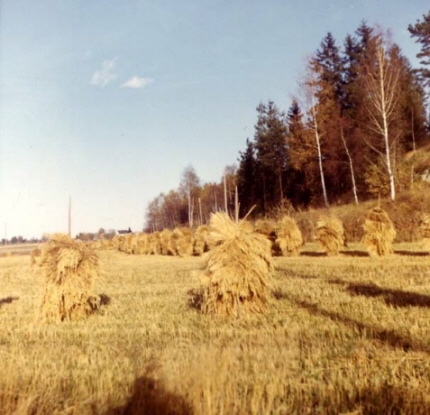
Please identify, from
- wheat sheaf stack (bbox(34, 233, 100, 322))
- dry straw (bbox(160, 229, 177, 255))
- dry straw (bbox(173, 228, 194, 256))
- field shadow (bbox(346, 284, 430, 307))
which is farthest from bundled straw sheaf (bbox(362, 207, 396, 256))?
dry straw (bbox(160, 229, 177, 255))

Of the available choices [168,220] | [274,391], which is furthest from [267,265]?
[168,220]

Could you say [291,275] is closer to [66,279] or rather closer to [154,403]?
[66,279]

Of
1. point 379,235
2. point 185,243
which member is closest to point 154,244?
point 185,243

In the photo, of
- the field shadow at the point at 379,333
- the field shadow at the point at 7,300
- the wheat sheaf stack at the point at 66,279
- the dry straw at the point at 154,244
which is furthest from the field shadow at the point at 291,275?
the dry straw at the point at 154,244

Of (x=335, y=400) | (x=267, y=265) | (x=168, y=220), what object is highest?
(x=168, y=220)

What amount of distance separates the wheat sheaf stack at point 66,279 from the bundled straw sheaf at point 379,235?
46.1 feet

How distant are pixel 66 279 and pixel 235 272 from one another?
3699 mm

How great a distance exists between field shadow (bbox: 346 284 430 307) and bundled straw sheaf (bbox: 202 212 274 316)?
2.49 metres

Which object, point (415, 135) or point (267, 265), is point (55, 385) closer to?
point (267, 265)

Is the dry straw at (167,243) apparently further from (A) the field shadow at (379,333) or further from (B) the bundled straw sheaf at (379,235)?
(A) the field shadow at (379,333)

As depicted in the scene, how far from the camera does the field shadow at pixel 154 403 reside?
4016mm

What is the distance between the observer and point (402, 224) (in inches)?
1094

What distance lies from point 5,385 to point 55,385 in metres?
0.51

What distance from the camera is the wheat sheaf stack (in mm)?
9773
